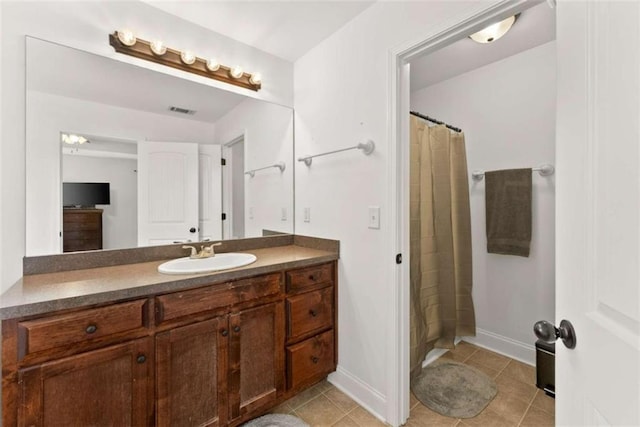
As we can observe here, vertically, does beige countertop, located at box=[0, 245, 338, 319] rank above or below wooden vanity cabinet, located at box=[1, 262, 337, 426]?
above

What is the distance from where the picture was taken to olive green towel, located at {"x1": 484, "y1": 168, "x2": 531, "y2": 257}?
2141 millimetres

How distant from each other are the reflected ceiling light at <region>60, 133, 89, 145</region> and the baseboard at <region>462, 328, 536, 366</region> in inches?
123

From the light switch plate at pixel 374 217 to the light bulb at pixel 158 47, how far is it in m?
1.52

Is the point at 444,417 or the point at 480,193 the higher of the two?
the point at 480,193

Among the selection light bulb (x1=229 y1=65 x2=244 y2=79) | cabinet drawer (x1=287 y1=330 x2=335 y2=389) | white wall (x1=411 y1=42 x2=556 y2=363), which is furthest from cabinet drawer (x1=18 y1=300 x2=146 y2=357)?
white wall (x1=411 y1=42 x2=556 y2=363)

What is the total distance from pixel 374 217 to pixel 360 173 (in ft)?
0.96

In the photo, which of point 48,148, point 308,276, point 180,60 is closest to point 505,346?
point 308,276

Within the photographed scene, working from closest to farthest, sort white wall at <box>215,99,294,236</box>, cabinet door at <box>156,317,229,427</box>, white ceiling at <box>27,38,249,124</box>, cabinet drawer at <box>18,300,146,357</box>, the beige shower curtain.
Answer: cabinet drawer at <box>18,300,146,357</box>
cabinet door at <box>156,317,229,427</box>
white ceiling at <box>27,38,249,124</box>
the beige shower curtain
white wall at <box>215,99,294,236</box>

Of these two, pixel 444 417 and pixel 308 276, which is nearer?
pixel 444 417

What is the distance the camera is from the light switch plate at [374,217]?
1616mm

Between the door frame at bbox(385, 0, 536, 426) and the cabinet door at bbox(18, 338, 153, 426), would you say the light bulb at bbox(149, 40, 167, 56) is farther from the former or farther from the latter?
the cabinet door at bbox(18, 338, 153, 426)

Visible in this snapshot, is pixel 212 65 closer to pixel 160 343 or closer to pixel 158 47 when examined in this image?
pixel 158 47

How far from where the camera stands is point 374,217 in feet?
5.36

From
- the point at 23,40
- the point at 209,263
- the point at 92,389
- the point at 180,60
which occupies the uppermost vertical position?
the point at 180,60
